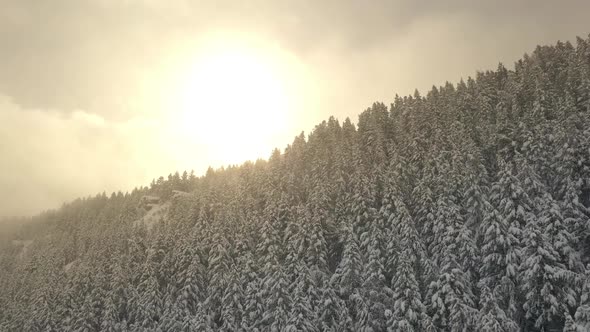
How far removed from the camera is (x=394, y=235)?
46438mm

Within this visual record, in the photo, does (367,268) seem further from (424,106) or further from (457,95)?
(457,95)

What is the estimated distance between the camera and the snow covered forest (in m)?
37.3

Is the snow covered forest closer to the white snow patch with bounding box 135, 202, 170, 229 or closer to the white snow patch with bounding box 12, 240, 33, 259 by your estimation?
the white snow patch with bounding box 135, 202, 170, 229

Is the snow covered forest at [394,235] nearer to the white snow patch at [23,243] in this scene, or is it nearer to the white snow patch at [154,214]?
the white snow patch at [154,214]

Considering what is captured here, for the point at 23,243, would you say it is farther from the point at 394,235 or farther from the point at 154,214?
the point at 394,235

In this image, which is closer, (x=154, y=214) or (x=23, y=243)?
(x=154, y=214)

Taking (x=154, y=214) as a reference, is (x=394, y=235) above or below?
below

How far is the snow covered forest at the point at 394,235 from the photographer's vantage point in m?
37.3

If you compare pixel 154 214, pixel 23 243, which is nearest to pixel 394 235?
pixel 154 214

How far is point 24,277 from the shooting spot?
111m

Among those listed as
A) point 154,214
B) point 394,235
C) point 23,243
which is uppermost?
point 23,243

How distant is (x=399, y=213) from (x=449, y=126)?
2535cm

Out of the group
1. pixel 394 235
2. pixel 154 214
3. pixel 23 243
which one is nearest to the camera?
pixel 394 235

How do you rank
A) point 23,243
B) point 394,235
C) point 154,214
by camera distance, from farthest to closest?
point 23,243 < point 154,214 < point 394,235
